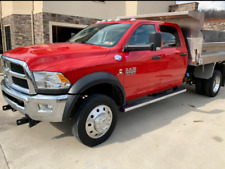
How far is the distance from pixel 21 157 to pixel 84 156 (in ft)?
2.93

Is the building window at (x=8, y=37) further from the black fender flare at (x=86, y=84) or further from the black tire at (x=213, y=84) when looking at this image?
the black tire at (x=213, y=84)

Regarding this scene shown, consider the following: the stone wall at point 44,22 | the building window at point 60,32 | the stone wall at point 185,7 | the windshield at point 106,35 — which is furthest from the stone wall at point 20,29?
the stone wall at point 185,7

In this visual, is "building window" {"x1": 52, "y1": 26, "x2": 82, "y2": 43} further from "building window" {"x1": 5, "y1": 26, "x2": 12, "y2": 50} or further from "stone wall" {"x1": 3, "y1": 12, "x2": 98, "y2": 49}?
"building window" {"x1": 5, "y1": 26, "x2": 12, "y2": 50}

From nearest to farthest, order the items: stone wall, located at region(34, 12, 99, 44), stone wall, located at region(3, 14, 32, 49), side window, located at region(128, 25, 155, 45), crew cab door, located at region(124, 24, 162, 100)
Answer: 1. crew cab door, located at region(124, 24, 162, 100)
2. side window, located at region(128, 25, 155, 45)
3. stone wall, located at region(34, 12, 99, 44)
4. stone wall, located at region(3, 14, 32, 49)

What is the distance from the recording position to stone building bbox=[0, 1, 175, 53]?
8906 mm

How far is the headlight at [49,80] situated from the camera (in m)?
2.54

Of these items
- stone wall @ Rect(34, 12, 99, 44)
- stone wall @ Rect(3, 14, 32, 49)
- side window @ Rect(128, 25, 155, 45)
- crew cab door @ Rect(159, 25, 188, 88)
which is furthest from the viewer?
stone wall @ Rect(3, 14, 32, 49)

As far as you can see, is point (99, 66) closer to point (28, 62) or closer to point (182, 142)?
point (28, 62)

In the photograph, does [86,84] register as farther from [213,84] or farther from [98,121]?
[213,84]

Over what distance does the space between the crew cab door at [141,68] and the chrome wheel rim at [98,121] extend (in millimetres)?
615

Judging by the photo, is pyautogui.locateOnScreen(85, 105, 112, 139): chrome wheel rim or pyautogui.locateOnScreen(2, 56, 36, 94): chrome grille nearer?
pyautogui.locateOnScreen(2, 56, 36, 94): chrome grille

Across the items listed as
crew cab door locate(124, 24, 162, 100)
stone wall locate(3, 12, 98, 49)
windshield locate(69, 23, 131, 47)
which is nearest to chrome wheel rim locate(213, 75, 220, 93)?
crew cab door locate(124, 24, 162, 100)

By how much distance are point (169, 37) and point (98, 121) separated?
257 centimetres

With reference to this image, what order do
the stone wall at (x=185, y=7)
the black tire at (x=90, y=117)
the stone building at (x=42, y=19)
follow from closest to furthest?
1. the black tire at (x=90, y=117)
2. the stone building at (x=42, y=19)
3. the stone wall at (x=185, y=7)
